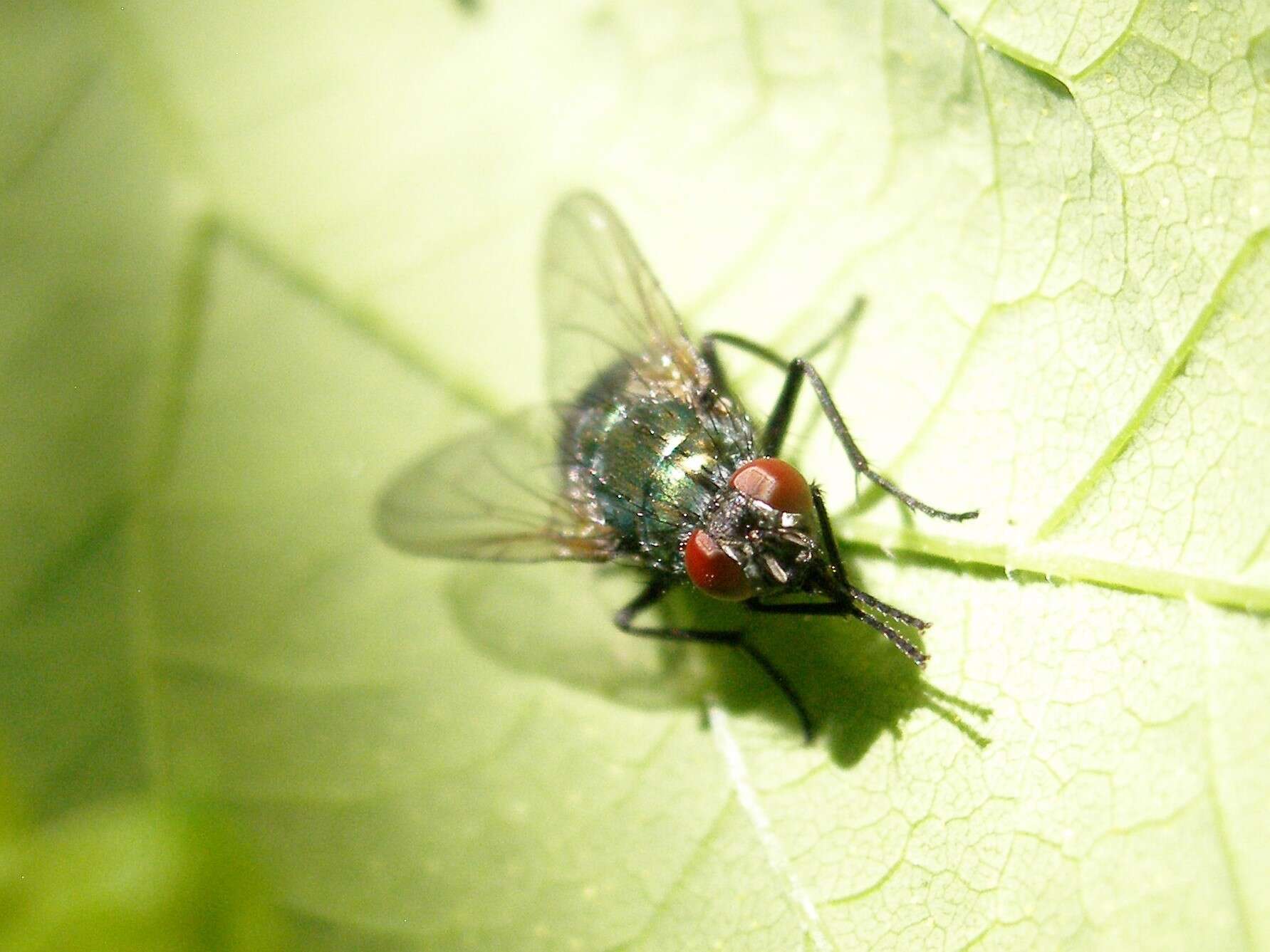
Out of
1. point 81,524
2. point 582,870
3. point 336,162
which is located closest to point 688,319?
point 336,162

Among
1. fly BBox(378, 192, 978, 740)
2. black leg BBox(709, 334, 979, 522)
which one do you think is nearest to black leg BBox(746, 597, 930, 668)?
fly BBox(378, 192, 978, 740)

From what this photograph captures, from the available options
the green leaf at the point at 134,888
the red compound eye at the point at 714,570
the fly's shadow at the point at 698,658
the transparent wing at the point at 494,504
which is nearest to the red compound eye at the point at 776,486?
the red compound eye at the point at 714,570

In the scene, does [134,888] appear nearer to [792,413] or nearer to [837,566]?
[837,566]

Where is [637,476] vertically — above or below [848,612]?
below

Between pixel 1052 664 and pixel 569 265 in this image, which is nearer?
pixel 1052 664

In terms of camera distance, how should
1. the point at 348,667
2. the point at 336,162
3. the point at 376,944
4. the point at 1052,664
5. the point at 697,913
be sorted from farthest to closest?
the point at 336,162
the point at 348,667
the point at 376,944
the point at 697,913
the point at 1052,664

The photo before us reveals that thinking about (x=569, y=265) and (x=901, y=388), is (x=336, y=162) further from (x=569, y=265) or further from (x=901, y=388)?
(x=901, y=388)

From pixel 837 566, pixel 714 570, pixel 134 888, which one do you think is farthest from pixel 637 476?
pixel 134 888

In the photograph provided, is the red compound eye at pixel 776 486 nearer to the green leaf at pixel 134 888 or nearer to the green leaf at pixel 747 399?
the green leaf at pixel 747 399
